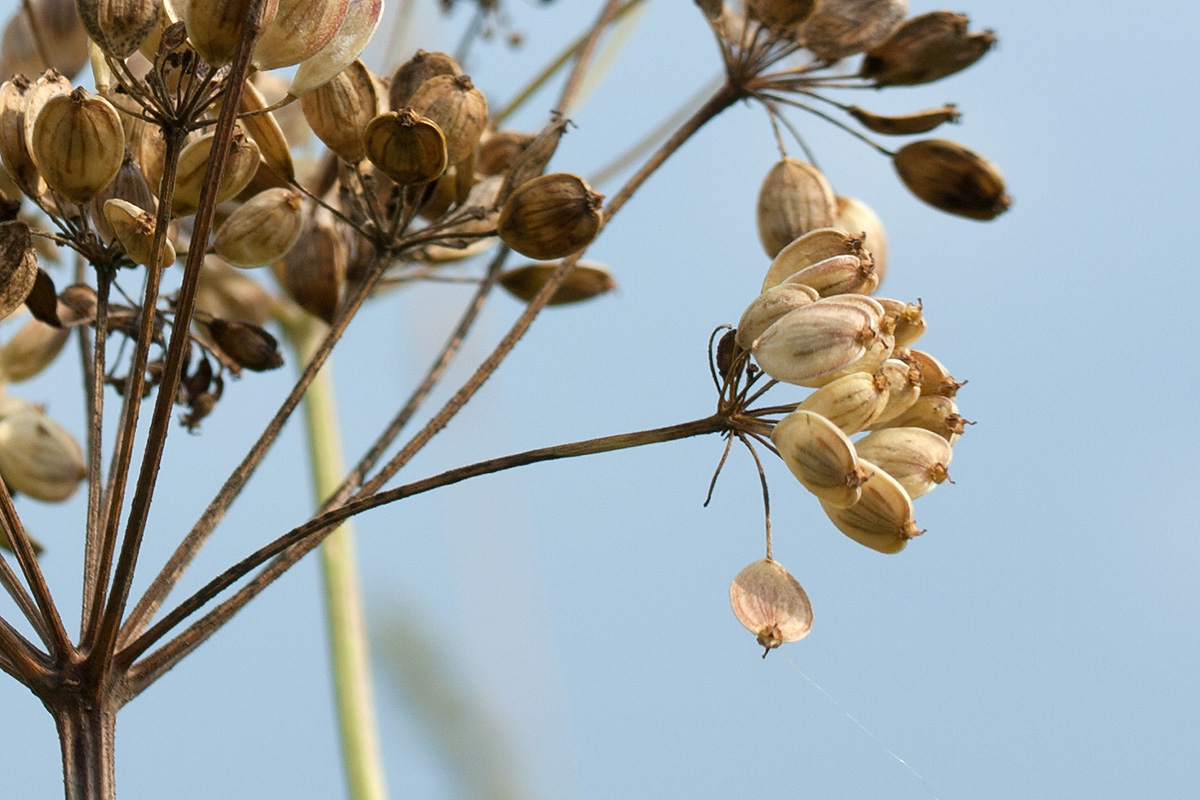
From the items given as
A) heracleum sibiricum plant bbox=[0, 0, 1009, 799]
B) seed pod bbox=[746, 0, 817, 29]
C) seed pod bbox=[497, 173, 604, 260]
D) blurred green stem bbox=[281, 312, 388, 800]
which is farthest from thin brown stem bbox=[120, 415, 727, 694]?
blurred green stem bbox=[281, 312, 388, 800]

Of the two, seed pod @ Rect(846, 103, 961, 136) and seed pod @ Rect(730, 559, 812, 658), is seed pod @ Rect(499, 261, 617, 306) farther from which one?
seed pod @ Rect(730, 559, 812, 658)

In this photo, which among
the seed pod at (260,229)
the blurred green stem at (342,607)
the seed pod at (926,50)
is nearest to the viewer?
the seed pod at (260,229)

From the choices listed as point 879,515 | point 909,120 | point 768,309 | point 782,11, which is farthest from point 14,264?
point 909,120

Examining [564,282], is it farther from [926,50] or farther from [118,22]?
[118,22]

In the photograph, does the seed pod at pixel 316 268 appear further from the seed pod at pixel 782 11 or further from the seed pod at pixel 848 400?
the seed pod at pixel 848 400

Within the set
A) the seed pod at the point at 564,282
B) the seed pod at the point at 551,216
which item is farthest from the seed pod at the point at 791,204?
the seed pod at the point at 551,216

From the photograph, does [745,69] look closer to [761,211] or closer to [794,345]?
[761,211]
